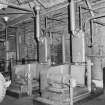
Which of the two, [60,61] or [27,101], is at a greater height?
[60,61]

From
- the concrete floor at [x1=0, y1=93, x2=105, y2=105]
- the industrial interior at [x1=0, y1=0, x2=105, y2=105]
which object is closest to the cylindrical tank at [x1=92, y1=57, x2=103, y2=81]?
the industrial interior at [x1=0, y1=0, x2=105, y2=105]

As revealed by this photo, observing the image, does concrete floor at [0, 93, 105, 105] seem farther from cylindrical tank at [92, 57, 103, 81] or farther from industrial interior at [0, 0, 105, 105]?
cylindrical tank at [92, 57, 103, 81]

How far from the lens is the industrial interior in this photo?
2.80 m

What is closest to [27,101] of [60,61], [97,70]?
[97,70]

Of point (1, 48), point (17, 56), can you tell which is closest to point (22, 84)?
point (17, 56)

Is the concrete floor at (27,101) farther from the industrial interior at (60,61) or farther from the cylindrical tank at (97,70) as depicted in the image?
the cylindrical tank at (97,70)

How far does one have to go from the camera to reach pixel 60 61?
17.5 ft

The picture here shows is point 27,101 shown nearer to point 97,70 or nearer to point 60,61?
point 97,70

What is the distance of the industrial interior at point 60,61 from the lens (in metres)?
2.80

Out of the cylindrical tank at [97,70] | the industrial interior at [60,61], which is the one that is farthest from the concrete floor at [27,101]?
the cylindrical tank at [97,70]

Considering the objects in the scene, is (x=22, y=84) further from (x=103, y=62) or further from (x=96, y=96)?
(x=103, y=62)

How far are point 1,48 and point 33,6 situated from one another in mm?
5396

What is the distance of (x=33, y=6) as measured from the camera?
4.13m

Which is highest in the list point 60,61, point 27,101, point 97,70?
point 60,61
